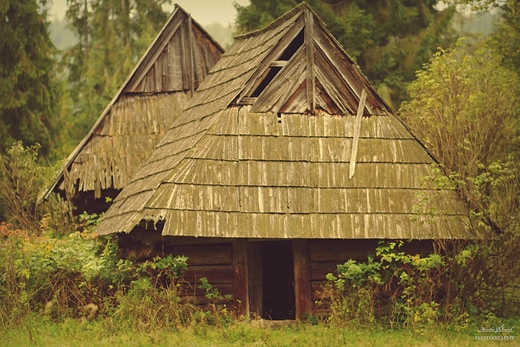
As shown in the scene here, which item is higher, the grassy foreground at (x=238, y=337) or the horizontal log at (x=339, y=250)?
the horizontal log at (x=339, y=250)

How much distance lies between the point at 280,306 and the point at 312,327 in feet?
15.2

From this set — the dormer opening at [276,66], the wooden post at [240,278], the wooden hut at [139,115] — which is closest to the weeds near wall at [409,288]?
the wooden post at [240,278]

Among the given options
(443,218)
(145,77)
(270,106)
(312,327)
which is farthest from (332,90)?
(145,77)

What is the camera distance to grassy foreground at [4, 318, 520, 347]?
12758 millimetres

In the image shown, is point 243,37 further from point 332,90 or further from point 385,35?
point 385,35

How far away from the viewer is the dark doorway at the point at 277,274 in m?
18.8

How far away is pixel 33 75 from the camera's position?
98.9 ft

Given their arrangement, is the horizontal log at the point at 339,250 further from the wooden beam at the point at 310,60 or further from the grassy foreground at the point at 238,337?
the wooden beam at the point at 310,60

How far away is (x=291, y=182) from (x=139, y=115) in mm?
7223

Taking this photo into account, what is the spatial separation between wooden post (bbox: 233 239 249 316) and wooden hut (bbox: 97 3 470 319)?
16 mm

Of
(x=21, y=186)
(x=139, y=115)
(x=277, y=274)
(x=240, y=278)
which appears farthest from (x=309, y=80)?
(x=21, y=186)

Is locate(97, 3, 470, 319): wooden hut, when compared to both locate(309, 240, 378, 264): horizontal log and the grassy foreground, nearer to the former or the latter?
locate(309, 240, 378, 264): horizontal log

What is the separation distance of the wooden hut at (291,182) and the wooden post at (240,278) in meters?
0.02

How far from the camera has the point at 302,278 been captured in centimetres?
1488
